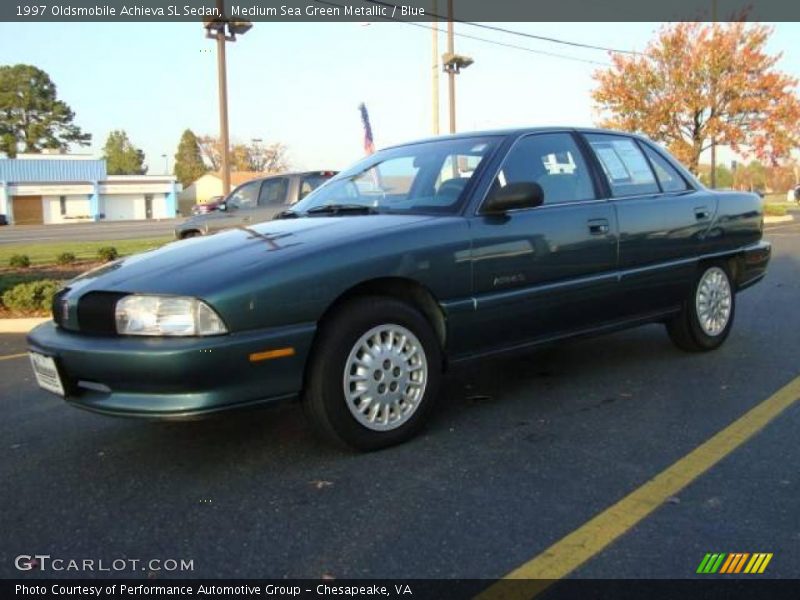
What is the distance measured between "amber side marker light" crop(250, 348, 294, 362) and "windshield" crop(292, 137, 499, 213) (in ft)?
3.94

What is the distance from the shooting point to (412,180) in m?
4.36

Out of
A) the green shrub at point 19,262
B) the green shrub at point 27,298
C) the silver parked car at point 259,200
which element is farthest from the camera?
the green shrub at point 19,262

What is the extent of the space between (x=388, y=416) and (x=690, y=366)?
2.54 metres

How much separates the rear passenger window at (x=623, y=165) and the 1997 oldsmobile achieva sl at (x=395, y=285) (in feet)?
0.05

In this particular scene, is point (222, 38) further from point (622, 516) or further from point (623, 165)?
point (622, 516)

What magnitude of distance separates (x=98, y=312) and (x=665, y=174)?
12.7ft

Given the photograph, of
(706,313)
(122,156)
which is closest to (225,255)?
(706,313)

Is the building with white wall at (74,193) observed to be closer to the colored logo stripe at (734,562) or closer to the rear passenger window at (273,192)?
the rear passenger window at (273,192)

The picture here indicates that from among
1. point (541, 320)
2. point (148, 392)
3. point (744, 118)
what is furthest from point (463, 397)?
point (744, 118)

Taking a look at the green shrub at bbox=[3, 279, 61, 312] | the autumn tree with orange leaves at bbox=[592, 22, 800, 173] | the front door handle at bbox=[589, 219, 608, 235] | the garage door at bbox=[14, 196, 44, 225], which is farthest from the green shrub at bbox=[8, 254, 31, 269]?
the garage door at bbox=[14, 196, 44, 225]

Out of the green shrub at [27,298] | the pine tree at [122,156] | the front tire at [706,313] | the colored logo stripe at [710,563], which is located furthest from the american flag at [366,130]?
the pine tree at [122,156]

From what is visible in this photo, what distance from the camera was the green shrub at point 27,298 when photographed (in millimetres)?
7941

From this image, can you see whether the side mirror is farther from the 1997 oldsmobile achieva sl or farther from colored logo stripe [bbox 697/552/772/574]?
colored logo stripe [bbox 697/552/772/574]

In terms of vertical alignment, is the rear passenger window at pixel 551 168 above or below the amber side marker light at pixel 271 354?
above
